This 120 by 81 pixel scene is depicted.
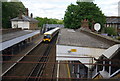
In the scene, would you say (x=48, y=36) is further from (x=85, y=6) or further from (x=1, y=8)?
(x=1, y=8)

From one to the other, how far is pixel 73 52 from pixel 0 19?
30585 mm

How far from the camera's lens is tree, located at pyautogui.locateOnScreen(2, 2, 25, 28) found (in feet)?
124

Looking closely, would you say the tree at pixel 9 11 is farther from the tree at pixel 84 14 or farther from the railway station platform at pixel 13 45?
the railway station platform at pixel 13 45

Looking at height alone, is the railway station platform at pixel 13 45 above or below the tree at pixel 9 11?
below

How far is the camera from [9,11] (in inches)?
1563

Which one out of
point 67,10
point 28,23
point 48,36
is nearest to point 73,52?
point 48,36

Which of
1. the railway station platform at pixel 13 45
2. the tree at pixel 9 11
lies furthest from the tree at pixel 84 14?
the tree at pixel 9 11

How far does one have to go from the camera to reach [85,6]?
28188 millimetres

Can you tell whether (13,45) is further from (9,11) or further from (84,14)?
(9,11)

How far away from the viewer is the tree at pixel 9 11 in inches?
1490

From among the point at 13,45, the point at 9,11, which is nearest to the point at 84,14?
the point at 13,45

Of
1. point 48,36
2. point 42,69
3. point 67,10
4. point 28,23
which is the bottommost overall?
point 42,69

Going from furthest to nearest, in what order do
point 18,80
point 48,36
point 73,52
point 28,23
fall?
point 28,23
point 48,36
point 18,80
point 73,52

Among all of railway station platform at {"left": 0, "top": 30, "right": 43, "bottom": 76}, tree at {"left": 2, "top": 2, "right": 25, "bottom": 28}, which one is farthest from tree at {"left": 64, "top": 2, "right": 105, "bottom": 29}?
tree at {"left": 2, "top": 2, "right": 25, "bottom": 28}
